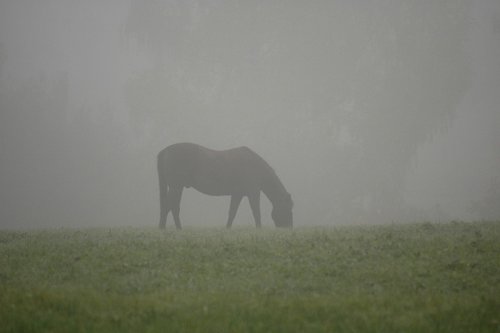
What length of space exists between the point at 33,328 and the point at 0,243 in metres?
9.12

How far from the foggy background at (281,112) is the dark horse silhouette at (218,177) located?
806 inches

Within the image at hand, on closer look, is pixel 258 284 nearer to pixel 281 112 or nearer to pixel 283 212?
pixel 283 212

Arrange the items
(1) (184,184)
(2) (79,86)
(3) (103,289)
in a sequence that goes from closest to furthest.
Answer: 1. (3) (103,289)
2. (1) (184,184)
3. (2) (79,86)

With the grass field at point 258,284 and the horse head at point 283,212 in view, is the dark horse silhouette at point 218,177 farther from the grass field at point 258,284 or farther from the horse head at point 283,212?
the grass field at point 258,284

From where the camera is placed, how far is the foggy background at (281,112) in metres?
46.8

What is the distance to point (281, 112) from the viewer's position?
183 ft

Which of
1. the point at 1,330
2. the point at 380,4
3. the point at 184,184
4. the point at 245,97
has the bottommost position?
the point at 1,330

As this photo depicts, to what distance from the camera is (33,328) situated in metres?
7.05

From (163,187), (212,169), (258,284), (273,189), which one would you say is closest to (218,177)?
(212,169)

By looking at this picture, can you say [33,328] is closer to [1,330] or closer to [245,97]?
[1,330]

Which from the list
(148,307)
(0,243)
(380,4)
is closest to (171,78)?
(380,4)

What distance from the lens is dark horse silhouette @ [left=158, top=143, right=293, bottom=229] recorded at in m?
20.9

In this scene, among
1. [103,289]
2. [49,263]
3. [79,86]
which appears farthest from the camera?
[79,86]

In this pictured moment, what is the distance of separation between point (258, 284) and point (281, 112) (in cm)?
4716
